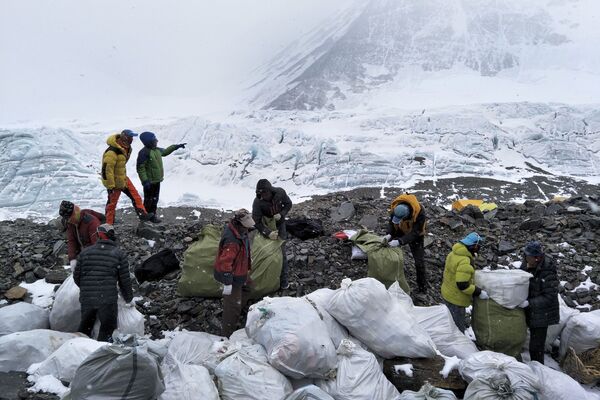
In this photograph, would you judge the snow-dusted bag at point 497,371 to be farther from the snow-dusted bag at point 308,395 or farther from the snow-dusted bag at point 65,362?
the snow-dusted bag at point 65,362

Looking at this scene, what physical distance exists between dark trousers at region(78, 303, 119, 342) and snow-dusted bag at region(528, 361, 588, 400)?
3.44 metres

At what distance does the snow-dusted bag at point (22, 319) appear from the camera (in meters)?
3.88

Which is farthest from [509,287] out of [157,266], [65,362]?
[157,266]

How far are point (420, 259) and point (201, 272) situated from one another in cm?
244

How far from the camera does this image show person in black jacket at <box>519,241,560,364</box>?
13.0ft

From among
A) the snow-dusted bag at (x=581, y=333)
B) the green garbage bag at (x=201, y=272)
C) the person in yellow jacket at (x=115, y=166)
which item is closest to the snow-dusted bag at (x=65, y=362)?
the green garbage bag at (x=201, y=272)

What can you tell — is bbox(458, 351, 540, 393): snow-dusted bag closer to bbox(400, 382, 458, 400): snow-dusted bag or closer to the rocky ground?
bbox(400, 382, 458, 400): snow-dusted bag

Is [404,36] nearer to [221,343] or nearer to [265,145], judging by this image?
[265,145]

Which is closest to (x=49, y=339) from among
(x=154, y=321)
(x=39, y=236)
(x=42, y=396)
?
(x=42, y=396)

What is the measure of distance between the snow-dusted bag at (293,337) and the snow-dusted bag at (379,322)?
27 centimetres

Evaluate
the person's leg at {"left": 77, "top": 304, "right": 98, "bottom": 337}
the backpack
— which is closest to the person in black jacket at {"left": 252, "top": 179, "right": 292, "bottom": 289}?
the backpack

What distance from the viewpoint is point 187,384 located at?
115 inches

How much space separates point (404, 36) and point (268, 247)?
26971mm

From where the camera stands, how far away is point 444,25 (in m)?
28.2
